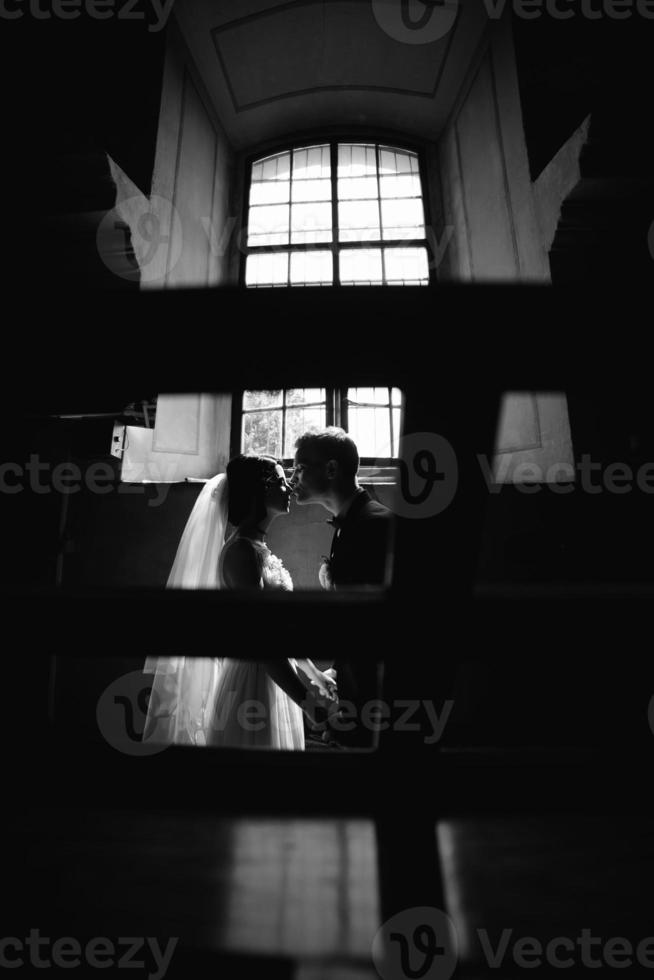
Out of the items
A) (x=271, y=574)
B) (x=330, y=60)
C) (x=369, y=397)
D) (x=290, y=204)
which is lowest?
(x=271, y=574)

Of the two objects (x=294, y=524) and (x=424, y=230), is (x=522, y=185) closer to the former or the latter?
(x=424, y=230)

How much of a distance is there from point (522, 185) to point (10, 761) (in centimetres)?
352

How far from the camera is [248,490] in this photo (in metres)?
2.13

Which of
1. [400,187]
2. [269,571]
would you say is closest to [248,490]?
[269,571]

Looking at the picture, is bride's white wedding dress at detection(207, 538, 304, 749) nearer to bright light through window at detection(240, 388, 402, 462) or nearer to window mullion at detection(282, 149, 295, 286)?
bright light through window at detection(240, 388, 402, 462)

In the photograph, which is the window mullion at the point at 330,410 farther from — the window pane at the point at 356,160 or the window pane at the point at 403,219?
the window pane at the point at 356,160

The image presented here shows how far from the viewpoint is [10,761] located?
71cm

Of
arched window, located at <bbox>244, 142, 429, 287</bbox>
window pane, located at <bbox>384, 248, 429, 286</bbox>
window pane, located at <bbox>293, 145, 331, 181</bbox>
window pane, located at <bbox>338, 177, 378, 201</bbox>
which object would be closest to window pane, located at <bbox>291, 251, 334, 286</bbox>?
A: arched window, located at <bbox>244, 142, 429, 287</bbox>

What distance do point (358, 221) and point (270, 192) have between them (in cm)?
86

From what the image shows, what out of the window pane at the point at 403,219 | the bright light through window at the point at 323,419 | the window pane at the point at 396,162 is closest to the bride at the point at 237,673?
the bright light through window at the point at 323,419

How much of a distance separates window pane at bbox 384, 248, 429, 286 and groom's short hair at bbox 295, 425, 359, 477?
2.32 meters

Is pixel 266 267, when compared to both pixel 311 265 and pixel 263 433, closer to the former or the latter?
pixel 311 265

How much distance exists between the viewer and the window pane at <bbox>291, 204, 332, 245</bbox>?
4012 mm

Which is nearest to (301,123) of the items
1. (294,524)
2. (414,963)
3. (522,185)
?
(522,185)
